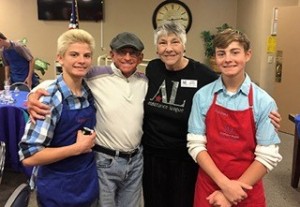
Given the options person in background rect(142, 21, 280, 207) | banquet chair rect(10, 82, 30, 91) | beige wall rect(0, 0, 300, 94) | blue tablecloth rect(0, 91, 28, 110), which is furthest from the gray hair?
beige wall rect(0, 0, 300, 94)

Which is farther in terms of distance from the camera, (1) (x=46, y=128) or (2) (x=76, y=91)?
(2) (x=76, y=91)

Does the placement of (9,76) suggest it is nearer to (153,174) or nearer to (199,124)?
(153,174)

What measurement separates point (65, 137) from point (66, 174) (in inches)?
6.3

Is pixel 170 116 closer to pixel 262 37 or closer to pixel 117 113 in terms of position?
pixel 117 113

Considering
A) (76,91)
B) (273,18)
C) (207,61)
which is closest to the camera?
(76,91)

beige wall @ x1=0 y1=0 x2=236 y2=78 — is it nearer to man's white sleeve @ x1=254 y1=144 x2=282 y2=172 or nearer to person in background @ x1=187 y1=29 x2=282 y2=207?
person in background @ x1=187 y1=29 x2=282 y2=207

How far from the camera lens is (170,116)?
1674 millimetres

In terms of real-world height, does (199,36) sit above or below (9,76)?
above

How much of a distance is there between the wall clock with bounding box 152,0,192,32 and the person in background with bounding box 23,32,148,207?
15.0 ft

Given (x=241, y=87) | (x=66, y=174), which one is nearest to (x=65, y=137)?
(x=66, y=174)

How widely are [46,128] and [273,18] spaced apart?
4.24 meters

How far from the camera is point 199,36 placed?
20.4ft

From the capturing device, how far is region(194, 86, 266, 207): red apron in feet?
4.62

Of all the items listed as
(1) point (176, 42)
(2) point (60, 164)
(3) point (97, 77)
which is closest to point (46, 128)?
(2) point (60, 164)
